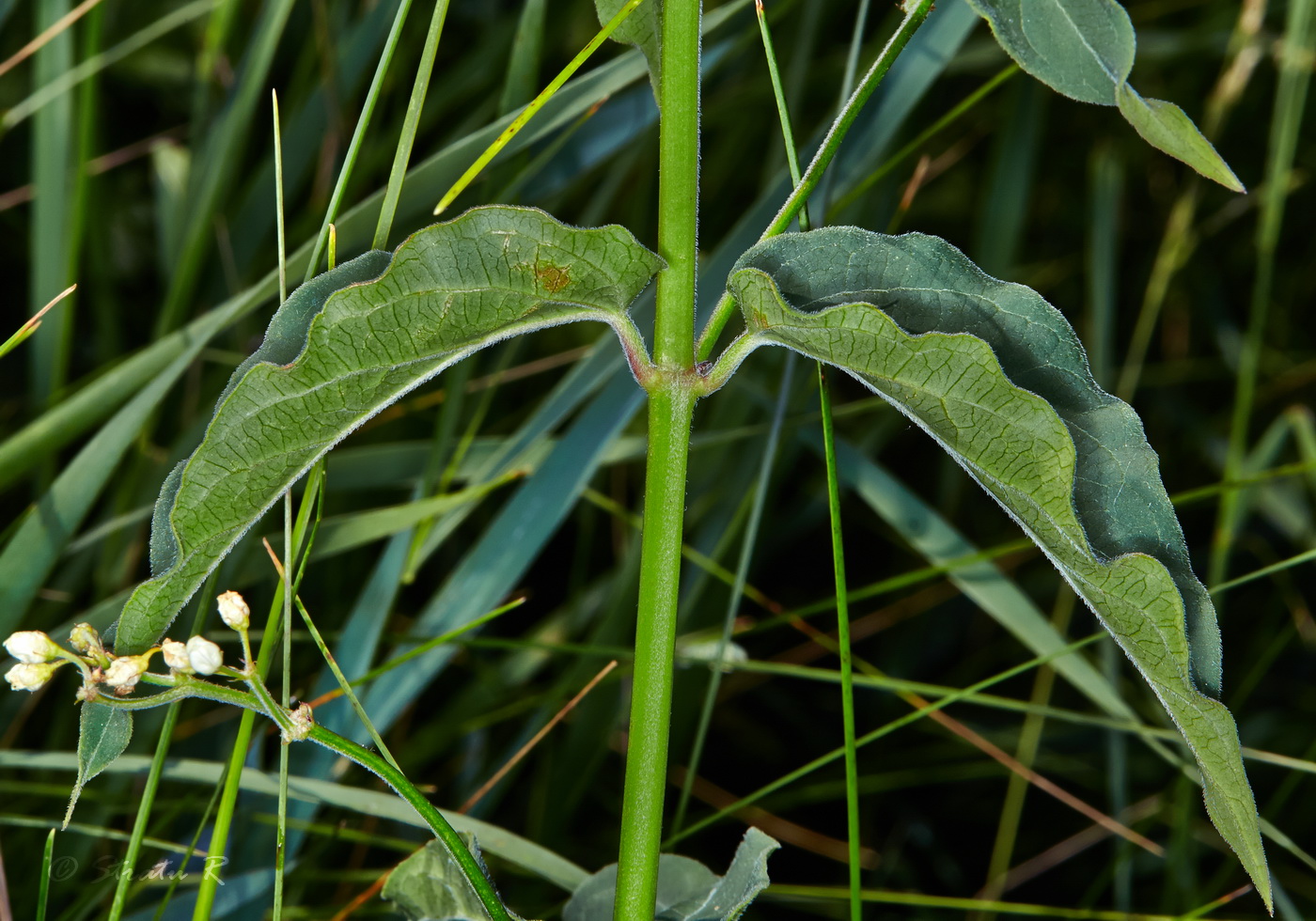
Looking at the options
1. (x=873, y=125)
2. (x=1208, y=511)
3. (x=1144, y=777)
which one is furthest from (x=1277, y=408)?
(x=873, y=125)

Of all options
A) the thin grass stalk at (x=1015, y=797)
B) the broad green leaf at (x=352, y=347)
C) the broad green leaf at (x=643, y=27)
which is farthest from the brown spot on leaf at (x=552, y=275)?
the thin grass stalk at (x=1015, y=797)

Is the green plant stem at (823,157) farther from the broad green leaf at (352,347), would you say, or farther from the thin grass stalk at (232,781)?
the thin grass stalk at (232,781)

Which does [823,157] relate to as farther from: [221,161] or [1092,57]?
[221,161]

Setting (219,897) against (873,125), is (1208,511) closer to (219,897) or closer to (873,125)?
(873,125)

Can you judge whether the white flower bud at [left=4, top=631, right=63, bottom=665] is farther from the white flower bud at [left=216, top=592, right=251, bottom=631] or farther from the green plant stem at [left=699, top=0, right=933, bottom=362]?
the green plant stem at [left=699, top=0, right=933, bottom=362]

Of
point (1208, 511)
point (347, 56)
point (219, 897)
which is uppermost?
point (347, 56)

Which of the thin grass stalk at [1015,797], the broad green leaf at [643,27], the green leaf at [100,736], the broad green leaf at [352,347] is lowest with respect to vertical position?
the thin grass stalk at [1015,797]
